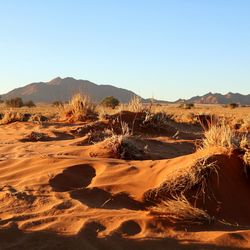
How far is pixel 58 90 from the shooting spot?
450 feet

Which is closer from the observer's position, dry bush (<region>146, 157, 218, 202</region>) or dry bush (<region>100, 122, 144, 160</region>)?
dry bush (<region>146, 157, 218, 202</region>)

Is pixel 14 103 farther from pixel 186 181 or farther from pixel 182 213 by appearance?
pixel 182 213

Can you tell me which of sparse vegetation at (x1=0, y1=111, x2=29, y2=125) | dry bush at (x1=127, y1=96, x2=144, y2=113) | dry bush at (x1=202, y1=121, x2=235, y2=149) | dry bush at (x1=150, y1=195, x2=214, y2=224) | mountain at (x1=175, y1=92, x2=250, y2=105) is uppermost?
dry bush at (x1=127, y1=96, x2=144, y2=113)

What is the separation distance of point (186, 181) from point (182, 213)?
2.54 feet

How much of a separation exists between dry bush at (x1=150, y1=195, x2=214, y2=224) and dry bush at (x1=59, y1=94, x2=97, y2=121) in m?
10.9

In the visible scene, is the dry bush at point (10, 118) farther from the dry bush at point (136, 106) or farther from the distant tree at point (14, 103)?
the distant tree at point (14, 103)

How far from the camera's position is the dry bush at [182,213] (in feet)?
17.5

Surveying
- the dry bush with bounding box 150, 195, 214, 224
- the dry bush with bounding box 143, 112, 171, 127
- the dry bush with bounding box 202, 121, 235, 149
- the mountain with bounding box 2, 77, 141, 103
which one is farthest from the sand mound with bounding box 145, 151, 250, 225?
the mountain with bounding box 2, 77, 141, 103

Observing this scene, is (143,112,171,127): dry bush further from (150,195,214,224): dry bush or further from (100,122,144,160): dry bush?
(150,195,214,224): dry bush

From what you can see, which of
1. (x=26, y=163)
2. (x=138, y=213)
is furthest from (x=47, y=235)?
(x=26, y=163)

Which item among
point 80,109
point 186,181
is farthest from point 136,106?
point 186,181

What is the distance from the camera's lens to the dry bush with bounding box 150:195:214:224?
5.34m

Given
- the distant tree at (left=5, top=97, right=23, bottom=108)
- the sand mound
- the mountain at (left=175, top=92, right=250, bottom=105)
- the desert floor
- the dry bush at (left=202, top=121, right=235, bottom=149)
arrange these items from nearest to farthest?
1. the desert floor
2. the sand mound
3. the dry bush at (left=202, top=121, right=235, bottom=149)
4. the distant tree at (left=5, top=97, right=23, bottom=108)
5. the mountain at (left=175, top=92, right=250, bottom=105)

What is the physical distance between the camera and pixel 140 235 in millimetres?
4965
